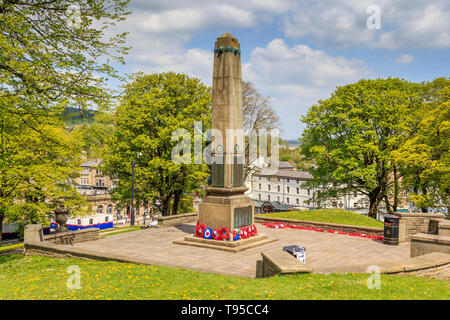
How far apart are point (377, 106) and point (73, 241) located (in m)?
23.9

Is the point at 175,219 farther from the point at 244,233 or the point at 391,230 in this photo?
the point at 391,230

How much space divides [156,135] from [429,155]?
67.3 ft

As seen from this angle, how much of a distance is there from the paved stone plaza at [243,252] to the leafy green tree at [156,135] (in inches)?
369

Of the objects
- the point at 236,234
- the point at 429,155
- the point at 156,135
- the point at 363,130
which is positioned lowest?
the point at 236,234

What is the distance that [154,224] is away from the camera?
21.5 meters

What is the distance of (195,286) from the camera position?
8.25 m

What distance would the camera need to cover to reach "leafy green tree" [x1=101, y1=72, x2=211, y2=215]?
27.6 meters

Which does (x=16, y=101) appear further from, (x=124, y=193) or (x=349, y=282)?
(x=124, y=193)

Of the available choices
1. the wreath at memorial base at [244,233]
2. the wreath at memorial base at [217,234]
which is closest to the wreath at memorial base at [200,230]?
the wreath at memorial base at [217,234]

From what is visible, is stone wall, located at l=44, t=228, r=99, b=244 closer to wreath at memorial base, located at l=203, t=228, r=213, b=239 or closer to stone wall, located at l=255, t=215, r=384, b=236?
wreath at memorial base, located at l=203, t=228, r=213, b=239

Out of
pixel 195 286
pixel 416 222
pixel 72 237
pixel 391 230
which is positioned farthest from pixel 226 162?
pixel 416 222

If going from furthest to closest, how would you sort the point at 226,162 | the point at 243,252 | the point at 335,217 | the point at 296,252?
the point at 335,217, the point at 226,162, the point at 243,252, the point at 296,252

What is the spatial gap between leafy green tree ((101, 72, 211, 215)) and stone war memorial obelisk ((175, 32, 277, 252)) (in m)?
11.6
